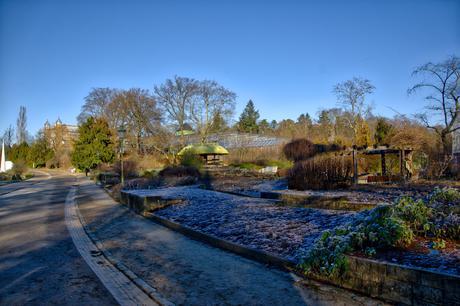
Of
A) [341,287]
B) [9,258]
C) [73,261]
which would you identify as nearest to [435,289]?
[341,287]

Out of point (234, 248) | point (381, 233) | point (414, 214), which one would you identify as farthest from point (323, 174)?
point (381, 233)

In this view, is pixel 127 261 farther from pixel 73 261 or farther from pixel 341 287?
pixel 341 287

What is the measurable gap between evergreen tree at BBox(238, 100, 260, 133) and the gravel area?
67878 mm

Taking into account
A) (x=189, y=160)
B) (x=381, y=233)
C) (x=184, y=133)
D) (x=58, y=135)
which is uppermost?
(x=58, y=135)

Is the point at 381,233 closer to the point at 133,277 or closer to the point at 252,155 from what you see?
→ the point at 133,277

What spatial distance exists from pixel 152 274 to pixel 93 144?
35010mm

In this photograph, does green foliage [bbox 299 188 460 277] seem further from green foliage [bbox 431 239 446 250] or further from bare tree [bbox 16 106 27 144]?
bare tree [bbox 16 106 27 144]

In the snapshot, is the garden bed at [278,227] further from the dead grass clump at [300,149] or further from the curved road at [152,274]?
the dead grass clump at [300,149]

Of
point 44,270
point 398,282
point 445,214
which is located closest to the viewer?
point 398,282

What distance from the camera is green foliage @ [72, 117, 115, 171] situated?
123 feet

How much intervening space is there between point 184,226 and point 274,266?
3451 mm

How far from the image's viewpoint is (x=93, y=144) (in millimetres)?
37562

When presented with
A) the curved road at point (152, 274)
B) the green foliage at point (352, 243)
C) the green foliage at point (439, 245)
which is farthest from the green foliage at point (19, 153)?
the green foliage at point (439, 245)

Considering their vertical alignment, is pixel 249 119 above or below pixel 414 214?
above
